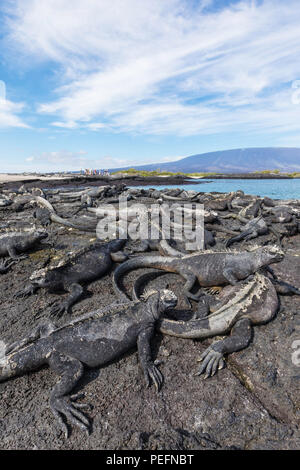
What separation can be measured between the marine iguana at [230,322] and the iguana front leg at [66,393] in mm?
1143

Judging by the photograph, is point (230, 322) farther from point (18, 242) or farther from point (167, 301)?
point (18, 242)

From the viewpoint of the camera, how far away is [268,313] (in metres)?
3.56

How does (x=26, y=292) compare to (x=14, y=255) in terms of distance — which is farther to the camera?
(x=14, y=255)

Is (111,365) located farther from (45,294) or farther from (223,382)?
(45,294)

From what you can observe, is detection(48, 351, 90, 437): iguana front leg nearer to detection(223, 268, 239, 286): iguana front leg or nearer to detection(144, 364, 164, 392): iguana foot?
detection(144, 364, 164, 392): iguana foot

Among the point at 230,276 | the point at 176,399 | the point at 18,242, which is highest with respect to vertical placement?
the point at 18,242

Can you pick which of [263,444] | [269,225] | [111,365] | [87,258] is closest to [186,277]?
[87,258]

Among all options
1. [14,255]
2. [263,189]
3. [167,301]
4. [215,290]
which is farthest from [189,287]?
[263,189]

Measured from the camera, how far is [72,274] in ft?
15.0

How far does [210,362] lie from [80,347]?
4.78 ft

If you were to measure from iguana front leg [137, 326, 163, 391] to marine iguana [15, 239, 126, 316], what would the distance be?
1.42 meters

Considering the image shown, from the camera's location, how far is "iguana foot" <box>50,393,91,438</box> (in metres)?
2.28

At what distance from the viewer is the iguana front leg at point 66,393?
91.4 inches

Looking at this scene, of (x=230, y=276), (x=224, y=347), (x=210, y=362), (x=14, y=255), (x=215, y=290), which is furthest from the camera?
(x=14, y=255)
